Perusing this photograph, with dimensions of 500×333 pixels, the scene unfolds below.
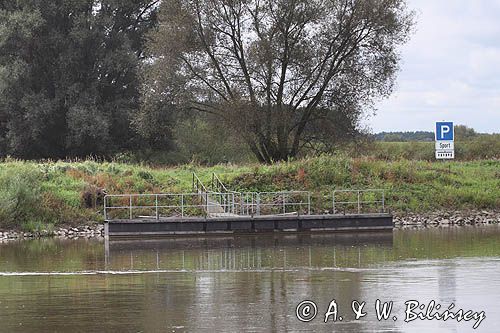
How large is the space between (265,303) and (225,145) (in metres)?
47.5

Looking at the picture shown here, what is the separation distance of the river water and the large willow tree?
20.6 meters

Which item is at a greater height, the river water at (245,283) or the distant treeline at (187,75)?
the distant treeline at (187,75)

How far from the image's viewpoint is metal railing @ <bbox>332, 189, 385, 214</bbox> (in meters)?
50.4

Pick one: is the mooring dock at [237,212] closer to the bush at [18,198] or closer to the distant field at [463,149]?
the bush at [18,198]

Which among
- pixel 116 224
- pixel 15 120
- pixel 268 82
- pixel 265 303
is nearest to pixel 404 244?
pixel 116 224

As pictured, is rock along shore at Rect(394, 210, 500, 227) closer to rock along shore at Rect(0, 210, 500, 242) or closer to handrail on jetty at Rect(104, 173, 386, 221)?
rock along shore at Rect(0, 210, 500, 242)

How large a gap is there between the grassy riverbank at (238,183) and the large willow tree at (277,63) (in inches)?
278

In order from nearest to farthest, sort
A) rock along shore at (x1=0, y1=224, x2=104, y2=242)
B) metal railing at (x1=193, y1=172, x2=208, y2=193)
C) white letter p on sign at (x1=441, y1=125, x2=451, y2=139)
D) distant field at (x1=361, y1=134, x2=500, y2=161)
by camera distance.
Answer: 1. rock along shore at (x1=0, y1=224, x2=104, y2=242)
2. metal railing at (x1=193, y1=172, x2=208, y2=193)
3. white letter p on sign at (x1=441, y1=125, x2=451, y2=139)
4. distant field at (x1=361, y1=134, x2=500, y2=161)

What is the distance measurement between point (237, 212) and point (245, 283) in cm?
2245

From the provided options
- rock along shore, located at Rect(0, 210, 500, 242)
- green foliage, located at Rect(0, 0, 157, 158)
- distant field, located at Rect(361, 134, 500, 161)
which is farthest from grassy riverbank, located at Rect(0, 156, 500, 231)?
distant field, located at Rect(361, 134, 500, 161)

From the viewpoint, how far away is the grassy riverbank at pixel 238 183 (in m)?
49.4

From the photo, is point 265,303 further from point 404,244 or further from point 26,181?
point 26,181

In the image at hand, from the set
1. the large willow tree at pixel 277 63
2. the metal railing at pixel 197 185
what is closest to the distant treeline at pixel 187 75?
the large willow tree at pixel 277 63

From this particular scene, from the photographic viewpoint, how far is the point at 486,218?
51656mm
